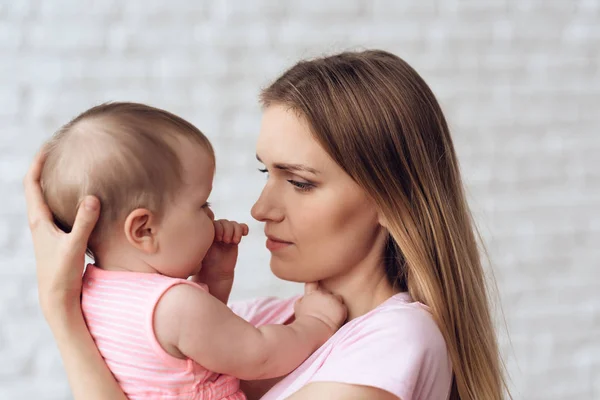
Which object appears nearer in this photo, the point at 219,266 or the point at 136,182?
the point at 136,182

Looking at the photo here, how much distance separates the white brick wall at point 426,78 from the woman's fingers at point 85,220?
3.10ft

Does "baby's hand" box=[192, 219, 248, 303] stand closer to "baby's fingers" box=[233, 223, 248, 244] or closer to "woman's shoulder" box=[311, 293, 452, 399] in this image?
"baby's fingers" box=[233, 223, 248, 244]

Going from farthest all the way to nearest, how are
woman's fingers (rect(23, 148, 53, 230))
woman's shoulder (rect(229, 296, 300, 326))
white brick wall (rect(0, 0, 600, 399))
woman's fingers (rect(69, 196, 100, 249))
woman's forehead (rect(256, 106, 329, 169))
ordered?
white brick wall (rect(0, 0, 600, 399))
woman's shoulder (rect(229, 296, 300, 326))
woman's forehead (rect(256, 106, 329, 169))
woman's fingers (rect(23, 148, 53, 230))
woman's fingers (rect(69, 196, 100, 249))

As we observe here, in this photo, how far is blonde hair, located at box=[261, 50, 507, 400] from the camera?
144 centimetres

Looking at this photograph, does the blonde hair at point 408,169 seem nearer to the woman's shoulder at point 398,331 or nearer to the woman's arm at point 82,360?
the woman's shoulder at point 398,331

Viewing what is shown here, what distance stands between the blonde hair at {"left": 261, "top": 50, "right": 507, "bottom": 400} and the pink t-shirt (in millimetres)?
63

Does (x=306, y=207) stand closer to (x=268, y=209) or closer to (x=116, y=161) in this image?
(x=268, y=209)

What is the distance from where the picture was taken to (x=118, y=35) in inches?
88.5

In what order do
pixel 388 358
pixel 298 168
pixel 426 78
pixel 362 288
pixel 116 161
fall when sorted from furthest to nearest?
pixel 426 78 < pixel 362 288 < pixel 298 168 < pixel 388 358 < pixel 116 161

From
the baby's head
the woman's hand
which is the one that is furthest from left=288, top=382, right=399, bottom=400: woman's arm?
the woman's hand

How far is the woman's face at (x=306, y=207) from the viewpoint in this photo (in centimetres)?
144

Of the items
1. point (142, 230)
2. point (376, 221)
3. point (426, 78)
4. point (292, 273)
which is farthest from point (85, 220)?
point (426, 78)

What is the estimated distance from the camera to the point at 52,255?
1.29 meters

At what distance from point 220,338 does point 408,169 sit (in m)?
0.46
